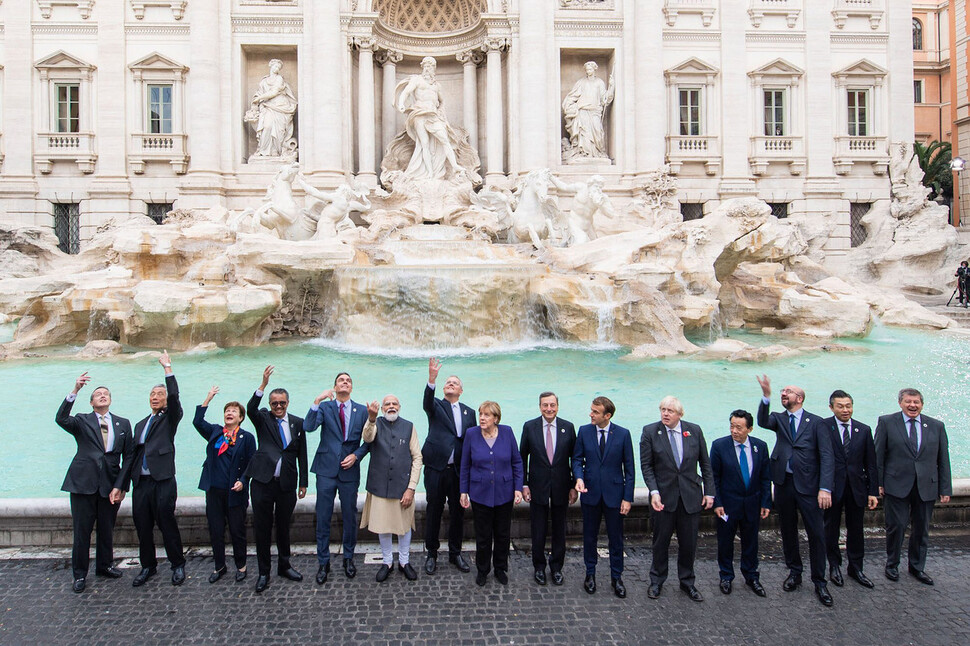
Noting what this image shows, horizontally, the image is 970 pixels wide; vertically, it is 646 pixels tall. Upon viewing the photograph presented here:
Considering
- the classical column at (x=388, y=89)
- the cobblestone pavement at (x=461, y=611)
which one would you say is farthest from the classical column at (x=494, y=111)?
the cobblestone pavement at (x=461, y=611)

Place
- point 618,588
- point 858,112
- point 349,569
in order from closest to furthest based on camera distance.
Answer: point 618,588 → point 349,569 → point 858,112

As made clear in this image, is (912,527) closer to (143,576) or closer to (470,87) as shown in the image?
(143,576)

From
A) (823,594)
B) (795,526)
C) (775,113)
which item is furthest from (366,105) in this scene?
(823,594)

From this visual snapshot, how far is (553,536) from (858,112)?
2107cm

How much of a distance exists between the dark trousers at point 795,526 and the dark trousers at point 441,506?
76.8 inches

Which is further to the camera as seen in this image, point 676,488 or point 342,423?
point 342,423

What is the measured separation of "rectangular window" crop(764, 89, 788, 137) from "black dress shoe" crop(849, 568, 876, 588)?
1856 centimetres

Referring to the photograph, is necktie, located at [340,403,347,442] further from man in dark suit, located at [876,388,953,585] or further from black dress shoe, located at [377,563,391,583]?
man in dark suit, located at [876,388,953,585]

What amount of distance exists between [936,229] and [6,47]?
86.4ft

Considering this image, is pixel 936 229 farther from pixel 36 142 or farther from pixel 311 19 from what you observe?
pixel 36 142

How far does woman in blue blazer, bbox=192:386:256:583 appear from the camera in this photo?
3.81 m

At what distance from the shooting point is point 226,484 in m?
3.83

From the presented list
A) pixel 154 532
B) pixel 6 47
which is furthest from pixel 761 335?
pixel 6 47

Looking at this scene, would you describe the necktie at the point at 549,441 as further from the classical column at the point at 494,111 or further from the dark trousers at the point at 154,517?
the classical column at the point at 494,111
